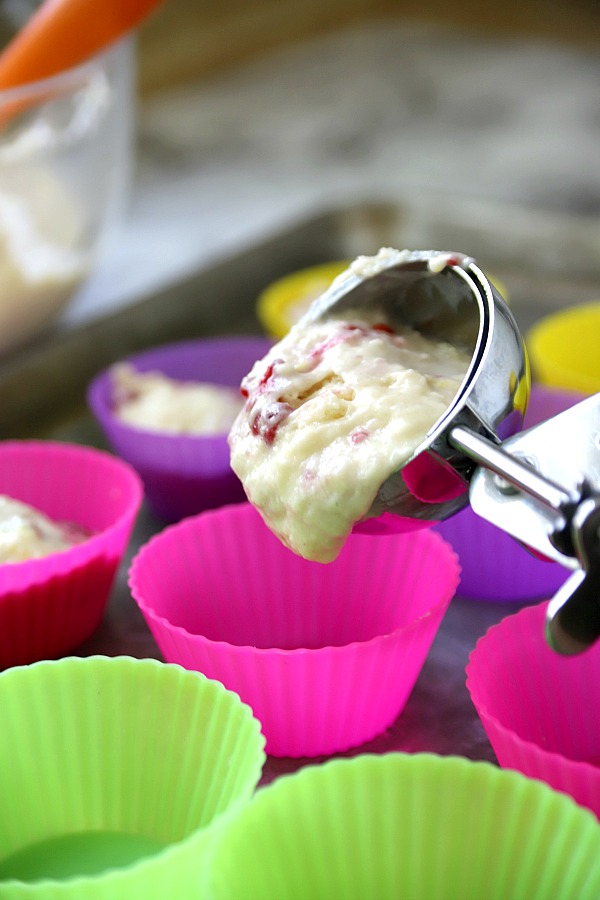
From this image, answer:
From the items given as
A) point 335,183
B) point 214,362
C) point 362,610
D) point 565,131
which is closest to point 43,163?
point 214,362

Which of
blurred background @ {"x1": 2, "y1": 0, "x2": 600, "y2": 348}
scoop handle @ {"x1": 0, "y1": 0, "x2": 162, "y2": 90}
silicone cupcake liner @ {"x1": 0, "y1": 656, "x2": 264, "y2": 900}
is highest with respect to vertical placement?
scoop handle @ {"x1": 0, "y1": 0, "x2": 162, "y2": 90}

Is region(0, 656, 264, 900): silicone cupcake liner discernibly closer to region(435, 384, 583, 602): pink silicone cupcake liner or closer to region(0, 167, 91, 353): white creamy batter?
region(435, 384, 583, 602): pink silicone cupcake liner

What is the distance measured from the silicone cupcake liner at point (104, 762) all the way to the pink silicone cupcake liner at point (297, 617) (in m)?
0.07

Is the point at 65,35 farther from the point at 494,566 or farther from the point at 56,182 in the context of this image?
the point at 494,566

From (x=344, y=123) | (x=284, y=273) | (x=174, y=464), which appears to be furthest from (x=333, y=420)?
(x=344, y=123)

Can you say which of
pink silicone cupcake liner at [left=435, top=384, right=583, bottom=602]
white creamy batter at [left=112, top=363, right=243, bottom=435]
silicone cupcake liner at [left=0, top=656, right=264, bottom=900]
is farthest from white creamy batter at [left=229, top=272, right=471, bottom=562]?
white creamy batter at [left=112, top=363, right=243, bottom=435]

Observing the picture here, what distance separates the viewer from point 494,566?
1.11 m

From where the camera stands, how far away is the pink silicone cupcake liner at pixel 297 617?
35.3 inches

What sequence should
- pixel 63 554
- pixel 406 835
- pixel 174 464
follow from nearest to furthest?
pixel 406 835
pixel 63 554
pixel 174 464

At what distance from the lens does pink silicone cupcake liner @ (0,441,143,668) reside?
1003mm

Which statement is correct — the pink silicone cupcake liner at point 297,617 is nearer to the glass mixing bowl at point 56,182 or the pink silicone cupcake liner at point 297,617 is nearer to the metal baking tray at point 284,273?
the metal baking tray at point 284,273

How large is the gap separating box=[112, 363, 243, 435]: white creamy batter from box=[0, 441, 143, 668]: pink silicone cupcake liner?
4.0 inches

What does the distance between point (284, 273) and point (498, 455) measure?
45.5 inches

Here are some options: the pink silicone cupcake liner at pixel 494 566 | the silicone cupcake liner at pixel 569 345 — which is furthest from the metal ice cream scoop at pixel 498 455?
the silicone cupcake liner at pixel 569 345
